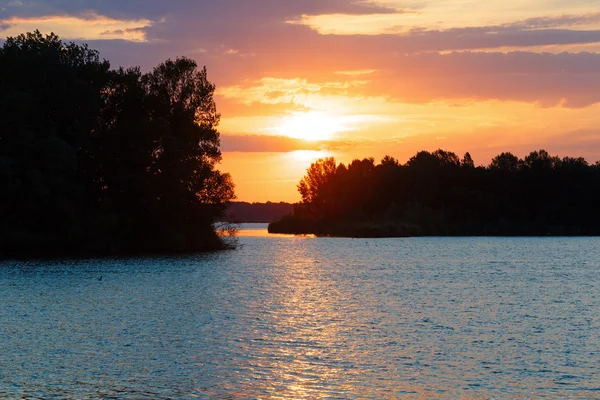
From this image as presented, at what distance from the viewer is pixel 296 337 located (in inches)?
1423

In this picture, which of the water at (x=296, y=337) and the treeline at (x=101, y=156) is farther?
the treeline at (x=101, y=156)

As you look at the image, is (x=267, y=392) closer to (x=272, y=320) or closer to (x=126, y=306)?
(x=272, y=320)

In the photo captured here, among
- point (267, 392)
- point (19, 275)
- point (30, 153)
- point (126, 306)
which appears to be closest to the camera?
point (267, 392)

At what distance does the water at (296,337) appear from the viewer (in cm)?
2594

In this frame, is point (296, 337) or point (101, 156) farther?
point (101, 156)

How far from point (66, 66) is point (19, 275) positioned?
37692 mm

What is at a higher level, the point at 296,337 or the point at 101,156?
the point at 101,156

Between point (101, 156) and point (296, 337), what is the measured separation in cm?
7341

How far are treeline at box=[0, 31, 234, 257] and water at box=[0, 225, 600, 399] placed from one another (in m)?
23.1

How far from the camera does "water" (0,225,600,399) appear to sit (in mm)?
25938

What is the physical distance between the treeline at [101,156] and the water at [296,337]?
23.1m

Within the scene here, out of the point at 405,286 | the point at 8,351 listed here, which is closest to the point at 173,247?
the point at 405,286

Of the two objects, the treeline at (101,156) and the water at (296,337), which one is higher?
the treeline at (101,156)

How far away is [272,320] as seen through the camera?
42.4 metres
